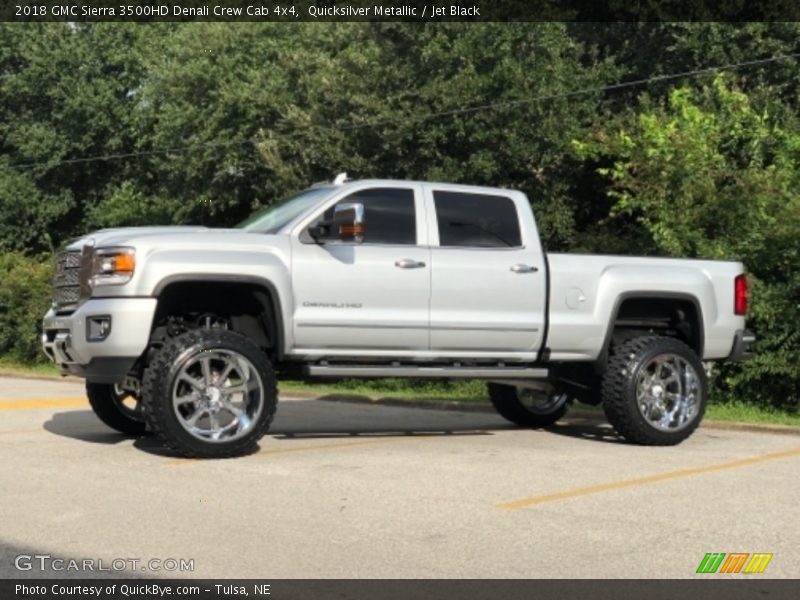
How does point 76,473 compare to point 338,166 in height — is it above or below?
below

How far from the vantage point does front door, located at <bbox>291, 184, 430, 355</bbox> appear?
9898 millimetres

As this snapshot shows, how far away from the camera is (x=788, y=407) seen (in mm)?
14898

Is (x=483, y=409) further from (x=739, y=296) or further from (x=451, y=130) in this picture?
(x=451, y=130)

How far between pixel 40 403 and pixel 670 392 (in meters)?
8.33

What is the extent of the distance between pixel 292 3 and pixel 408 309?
30.9 meters

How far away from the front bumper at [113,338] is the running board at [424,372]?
1449 millimetres

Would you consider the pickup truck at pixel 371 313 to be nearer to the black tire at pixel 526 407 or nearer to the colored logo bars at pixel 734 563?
the black tire at pixel 526 407

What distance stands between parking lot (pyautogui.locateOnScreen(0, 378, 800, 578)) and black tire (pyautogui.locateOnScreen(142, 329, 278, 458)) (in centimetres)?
18

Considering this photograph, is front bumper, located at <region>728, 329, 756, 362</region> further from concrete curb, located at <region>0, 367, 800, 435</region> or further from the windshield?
the windshield

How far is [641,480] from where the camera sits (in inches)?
344

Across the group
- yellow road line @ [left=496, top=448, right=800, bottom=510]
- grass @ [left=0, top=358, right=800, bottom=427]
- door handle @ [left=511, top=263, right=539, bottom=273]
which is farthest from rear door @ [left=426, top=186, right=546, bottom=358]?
grass @ [left=0, top=358, right=800, bottom=427]

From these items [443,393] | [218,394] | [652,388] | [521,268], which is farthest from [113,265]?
[443,393]

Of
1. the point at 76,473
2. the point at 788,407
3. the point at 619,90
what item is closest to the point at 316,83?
the point at 619,90

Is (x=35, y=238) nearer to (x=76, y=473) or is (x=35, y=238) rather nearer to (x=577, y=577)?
(x=76, y=473)
